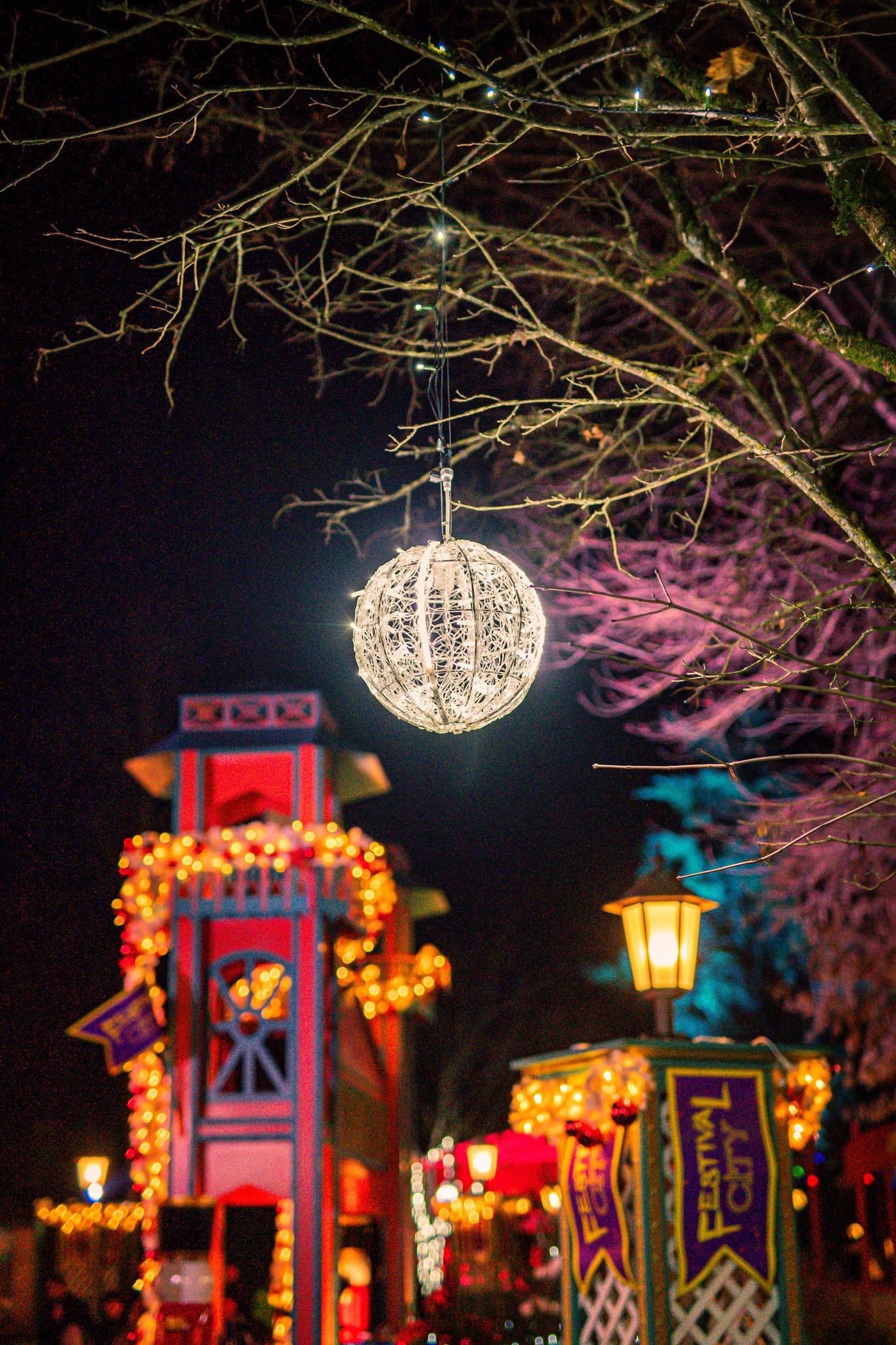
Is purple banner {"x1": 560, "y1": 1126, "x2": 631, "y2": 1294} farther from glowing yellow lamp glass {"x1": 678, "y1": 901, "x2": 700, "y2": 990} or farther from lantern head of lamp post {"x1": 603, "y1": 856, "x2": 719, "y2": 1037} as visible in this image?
glowing yellow lamp glass {"x1": 678, "y1": 901, "x2": 700, "y2": 990}

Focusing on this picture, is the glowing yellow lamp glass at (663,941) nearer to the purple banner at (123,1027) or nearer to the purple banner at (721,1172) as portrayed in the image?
the purple banner at (721,1172)

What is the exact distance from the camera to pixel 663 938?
776 centimetres

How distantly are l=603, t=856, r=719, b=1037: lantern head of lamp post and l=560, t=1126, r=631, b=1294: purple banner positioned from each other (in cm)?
83

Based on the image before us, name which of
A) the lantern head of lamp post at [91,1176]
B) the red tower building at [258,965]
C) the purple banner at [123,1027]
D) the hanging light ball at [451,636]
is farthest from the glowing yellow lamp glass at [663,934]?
the lantern head of lamp post at [91,1176]

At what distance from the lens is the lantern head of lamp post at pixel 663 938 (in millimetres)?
7754

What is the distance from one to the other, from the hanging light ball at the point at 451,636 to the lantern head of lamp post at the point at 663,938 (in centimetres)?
283

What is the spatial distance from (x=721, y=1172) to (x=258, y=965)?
12.6m

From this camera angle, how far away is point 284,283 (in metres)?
6.91

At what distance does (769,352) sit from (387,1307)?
17.5m

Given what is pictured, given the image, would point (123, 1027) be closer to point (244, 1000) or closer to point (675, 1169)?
point (244, 1000)

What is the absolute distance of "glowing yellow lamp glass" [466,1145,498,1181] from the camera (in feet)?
59.5

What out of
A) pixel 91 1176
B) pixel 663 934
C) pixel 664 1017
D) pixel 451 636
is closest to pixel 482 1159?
pixel 91 1176

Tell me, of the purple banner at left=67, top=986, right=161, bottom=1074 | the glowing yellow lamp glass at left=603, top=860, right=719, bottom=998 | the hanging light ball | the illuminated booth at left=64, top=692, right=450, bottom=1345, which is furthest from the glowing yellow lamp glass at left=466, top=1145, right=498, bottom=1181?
the hanging light ball

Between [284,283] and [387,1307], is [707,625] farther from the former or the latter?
[387,1307]
